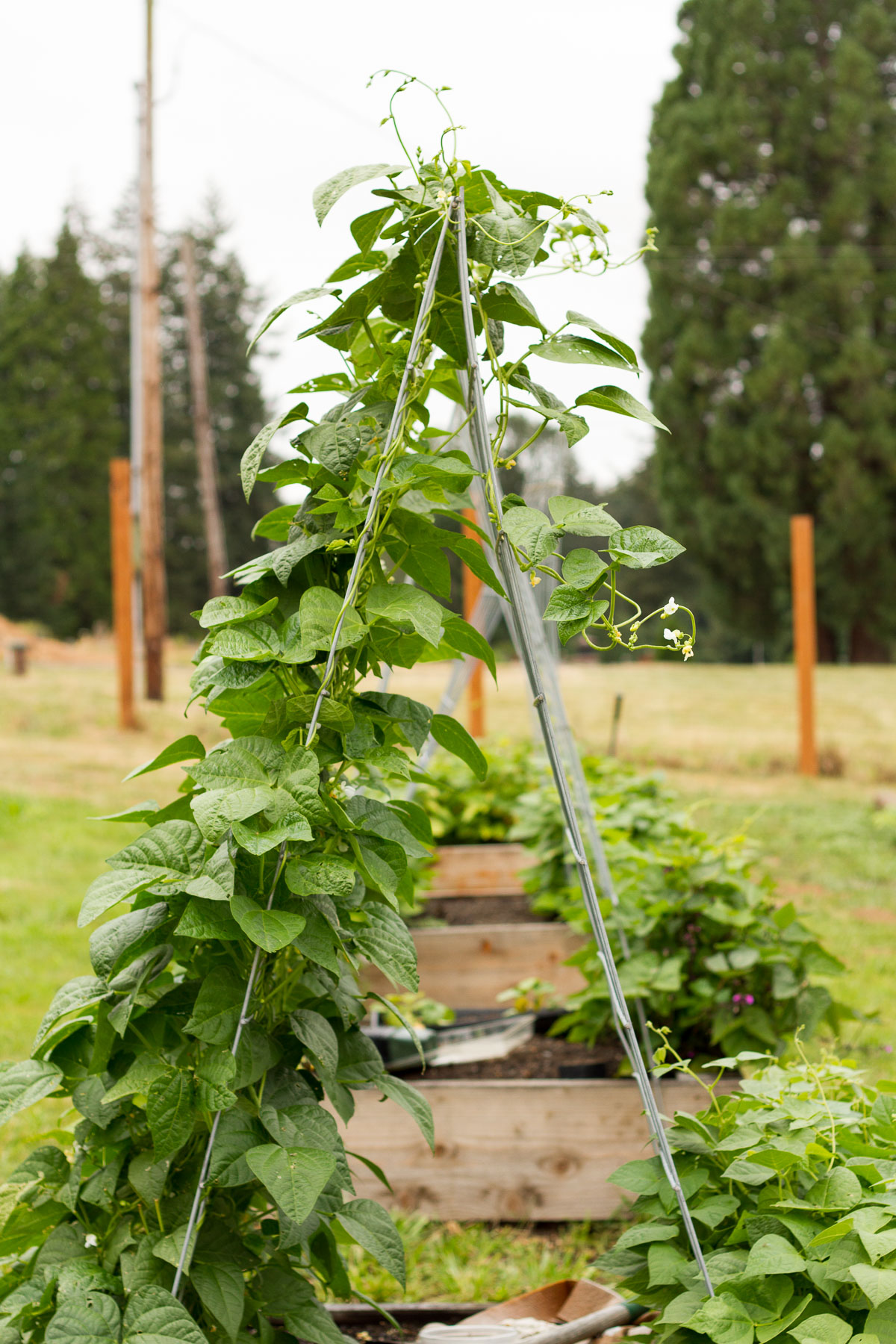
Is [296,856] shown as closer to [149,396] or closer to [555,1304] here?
[555,1304]

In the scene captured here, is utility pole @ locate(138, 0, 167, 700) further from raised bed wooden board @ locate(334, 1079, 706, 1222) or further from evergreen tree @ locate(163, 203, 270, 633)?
evergreen tree @ locate(163, 203, 270, 633)

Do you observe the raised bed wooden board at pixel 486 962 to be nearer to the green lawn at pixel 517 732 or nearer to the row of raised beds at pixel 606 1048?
the row of raised beds at pixel 606 1048

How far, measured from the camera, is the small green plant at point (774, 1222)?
100cm

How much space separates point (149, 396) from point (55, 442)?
Result: 50.6 ft

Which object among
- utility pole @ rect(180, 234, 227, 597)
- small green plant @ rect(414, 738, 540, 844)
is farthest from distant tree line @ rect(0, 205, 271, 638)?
small green plant @ rect(414, 738, 540, 844)

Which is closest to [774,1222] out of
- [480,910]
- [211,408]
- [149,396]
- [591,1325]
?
[591,1325]

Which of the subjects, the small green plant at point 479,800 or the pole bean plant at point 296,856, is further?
the small green plant at point 479,800

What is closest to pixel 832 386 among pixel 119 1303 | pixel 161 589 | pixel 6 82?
pixel 161 589

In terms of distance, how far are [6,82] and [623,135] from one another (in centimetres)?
941

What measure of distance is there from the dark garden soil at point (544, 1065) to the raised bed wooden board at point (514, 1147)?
99 mm

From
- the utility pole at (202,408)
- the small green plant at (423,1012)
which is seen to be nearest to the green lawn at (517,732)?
the small green plant at (423,1012)

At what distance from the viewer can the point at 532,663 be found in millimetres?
1039

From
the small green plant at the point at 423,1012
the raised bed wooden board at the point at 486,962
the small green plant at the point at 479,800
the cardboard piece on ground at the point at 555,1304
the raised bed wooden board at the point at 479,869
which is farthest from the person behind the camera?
the small green plant at the point at 479,800

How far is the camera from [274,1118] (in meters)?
1.00
